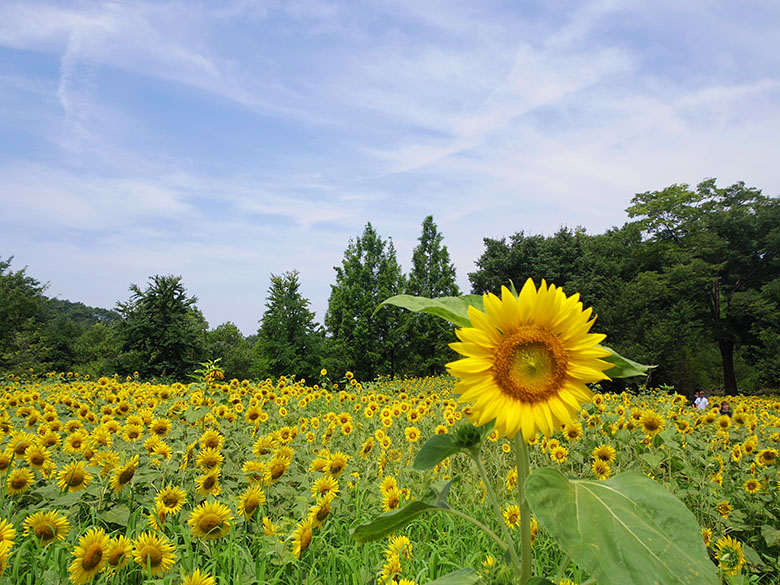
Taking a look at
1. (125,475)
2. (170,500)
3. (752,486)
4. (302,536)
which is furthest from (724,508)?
(125,475)

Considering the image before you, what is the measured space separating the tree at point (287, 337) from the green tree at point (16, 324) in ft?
43.7

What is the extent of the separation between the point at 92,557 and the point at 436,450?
1427 mm

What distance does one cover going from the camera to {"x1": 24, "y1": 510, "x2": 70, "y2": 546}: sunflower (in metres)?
2.11

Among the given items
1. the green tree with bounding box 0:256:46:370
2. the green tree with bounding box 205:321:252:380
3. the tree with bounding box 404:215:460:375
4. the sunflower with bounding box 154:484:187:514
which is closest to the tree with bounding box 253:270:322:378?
the tree with bounding box 404:215:460:375

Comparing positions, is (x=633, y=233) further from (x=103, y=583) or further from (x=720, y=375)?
(x=103, y=583)

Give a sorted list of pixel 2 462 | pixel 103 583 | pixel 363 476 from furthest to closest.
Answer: pixel 363 476 → pixel 2 462 → pixel 103 583

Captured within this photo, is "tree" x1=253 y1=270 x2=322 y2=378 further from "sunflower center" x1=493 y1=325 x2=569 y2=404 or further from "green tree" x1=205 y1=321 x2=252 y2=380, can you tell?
"sunflower center" x1=493 y1=325 x2=569 y2=404

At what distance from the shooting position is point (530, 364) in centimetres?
106

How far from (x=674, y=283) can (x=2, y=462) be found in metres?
27.2

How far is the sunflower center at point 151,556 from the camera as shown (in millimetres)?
1779

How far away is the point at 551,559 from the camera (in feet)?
9.98

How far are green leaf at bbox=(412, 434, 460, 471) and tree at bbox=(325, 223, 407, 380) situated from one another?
20896mm

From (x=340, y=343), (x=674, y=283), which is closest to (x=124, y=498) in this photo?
(x=340, y=343)

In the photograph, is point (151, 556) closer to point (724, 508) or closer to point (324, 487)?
point (324, 487)
